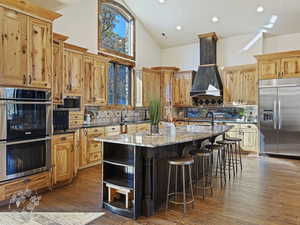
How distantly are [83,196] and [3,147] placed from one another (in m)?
1.31

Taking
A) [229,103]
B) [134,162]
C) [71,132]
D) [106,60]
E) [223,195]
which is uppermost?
[106,60]

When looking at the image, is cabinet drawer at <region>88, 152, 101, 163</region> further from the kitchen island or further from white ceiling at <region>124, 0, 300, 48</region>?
white ceiling at <region>124, 0, 300, 48</region>

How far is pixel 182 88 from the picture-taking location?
26.9 feet

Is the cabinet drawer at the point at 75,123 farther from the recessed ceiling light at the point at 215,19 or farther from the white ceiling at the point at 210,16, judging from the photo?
the recessed ceiling light at the point at 215,19

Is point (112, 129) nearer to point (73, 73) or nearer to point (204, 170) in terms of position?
point (73, 73)

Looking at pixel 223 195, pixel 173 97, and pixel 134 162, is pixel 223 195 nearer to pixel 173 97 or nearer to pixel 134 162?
pixel 134 162

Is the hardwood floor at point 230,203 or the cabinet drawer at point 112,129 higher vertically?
the cabinet drawer at point 112,129

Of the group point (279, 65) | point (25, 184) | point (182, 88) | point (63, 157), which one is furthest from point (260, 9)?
point (25, 184)

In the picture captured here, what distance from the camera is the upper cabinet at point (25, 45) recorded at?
3094 millimetres

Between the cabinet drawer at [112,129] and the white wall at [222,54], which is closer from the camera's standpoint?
the cabinet drawer at [112,129]

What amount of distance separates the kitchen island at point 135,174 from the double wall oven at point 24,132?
3.63 ft

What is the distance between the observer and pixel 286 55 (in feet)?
19.7

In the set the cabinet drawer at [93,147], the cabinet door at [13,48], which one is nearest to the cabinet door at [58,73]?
the cabinet door at [13,48]

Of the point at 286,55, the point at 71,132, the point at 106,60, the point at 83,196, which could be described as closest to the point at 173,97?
the point at 106,60
